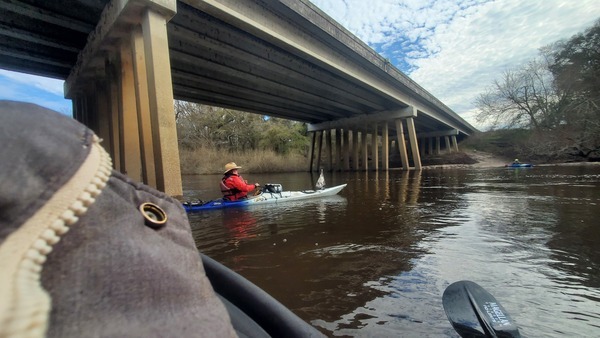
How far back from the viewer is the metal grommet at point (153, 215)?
643mm

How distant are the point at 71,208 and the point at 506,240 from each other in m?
4.54

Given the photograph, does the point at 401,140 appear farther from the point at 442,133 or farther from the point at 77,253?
the point at 77,253

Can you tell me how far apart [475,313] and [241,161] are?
29.4m

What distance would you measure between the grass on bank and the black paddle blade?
2747 cm

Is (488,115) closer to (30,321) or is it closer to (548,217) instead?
(548,217)

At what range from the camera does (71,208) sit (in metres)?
0.47

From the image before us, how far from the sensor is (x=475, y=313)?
1854mm

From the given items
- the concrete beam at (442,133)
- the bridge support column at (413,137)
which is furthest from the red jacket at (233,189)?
the concrete beam at (442,133)

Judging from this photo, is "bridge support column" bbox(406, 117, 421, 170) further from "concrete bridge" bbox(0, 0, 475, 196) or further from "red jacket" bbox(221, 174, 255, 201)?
"red jacket" bbox(221, 174, 255, 201)

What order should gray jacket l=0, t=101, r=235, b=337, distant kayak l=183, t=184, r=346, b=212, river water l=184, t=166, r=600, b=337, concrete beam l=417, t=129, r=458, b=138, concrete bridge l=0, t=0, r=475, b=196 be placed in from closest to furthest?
gray jacket l=0, t=101, r=235, b=337 → river water l=184, t=166, r=600, b=337 → distant kayak l=183, t=184, r=346, b=212 → concrete bridge l=0, t=0, r=475, b=196 → concrete beam l=417, t=129, r=458, b=138

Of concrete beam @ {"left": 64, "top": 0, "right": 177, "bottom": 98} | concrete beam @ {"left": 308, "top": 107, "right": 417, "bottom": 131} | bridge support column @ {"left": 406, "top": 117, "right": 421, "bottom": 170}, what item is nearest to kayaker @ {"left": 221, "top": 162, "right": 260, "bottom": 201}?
concrete beam @ {"left": 64, "top": 0, "right": 177, "bottom": 98}

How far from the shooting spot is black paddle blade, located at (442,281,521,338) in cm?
170

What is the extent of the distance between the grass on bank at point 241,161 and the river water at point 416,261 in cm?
2319

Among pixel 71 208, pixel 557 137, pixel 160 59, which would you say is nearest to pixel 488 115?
pixel 557 137
